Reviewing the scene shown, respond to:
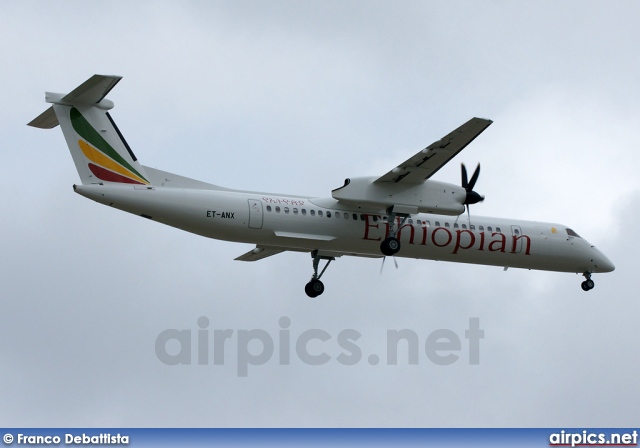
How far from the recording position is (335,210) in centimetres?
3450

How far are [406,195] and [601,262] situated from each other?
9.31 meters

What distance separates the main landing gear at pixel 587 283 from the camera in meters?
39.3

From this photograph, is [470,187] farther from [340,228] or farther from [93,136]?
[93,136]

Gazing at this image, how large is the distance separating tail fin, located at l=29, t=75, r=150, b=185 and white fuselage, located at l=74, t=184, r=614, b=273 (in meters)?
0.51

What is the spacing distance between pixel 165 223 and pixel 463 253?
35.3 feet

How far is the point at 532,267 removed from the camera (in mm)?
38625

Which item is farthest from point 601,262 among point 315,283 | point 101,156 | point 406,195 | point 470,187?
point 101,156

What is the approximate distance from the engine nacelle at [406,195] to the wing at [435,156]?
0.23 meters

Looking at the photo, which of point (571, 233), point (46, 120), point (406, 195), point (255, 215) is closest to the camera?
point (46, 120)

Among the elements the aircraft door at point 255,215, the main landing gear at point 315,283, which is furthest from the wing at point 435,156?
the main landing gear at point 315,283

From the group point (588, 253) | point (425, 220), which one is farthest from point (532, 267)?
point (425, 220)

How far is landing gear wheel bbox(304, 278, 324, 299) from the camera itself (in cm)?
3750

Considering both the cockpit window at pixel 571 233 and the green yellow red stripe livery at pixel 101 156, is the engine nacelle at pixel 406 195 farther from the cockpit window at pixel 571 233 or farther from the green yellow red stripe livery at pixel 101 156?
the green yellow red stripe livery at pixel 101 156

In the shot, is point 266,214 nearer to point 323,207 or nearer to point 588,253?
point 323,207
